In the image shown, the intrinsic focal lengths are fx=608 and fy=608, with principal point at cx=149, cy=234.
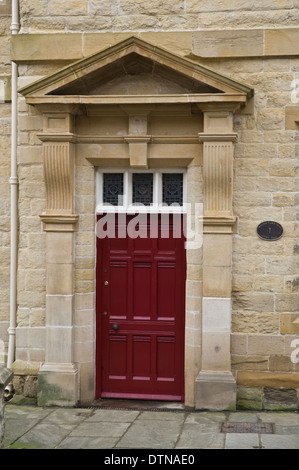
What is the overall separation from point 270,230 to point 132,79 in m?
2.45

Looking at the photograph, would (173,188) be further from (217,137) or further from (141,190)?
(217,137)

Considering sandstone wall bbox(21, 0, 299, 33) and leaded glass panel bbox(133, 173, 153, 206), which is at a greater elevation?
sandstone wall bbox(21, 0, 299, 33)

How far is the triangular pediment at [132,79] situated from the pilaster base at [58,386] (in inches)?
127

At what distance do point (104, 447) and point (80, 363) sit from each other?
1.66 m

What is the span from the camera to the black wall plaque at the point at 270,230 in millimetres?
7250

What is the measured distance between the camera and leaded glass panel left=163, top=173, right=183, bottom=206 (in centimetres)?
756

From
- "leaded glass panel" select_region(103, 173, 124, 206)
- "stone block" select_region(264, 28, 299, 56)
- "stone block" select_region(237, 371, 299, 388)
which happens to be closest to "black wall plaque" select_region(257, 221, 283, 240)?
"stone block" select_region(237, 371, 299, 388)

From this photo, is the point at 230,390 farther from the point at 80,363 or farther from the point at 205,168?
the point at 205,168

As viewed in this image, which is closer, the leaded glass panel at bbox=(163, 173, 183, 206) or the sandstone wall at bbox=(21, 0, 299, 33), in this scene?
the sandstone wall at bbox=(21, 0, 299, 33)

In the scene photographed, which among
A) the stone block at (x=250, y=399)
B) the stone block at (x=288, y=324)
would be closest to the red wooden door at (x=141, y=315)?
the stone block at (x=250, y=399)

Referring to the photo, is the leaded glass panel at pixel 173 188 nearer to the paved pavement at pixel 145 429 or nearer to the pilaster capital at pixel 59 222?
the pilaster capital at pixel 59 222

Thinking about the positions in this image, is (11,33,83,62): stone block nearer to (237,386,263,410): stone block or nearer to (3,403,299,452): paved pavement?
(3,403,299,452): paved pavement

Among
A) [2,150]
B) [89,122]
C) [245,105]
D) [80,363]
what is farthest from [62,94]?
[80,363]

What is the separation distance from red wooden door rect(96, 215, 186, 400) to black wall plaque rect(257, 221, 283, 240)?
99 centimetres
